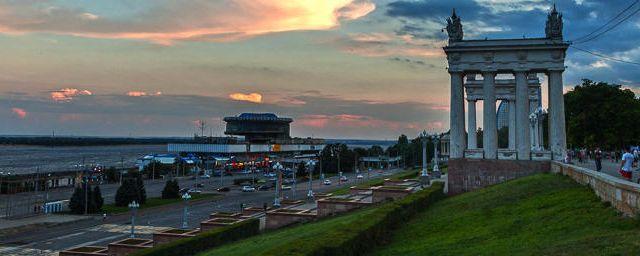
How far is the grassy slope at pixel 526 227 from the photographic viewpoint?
1041cm

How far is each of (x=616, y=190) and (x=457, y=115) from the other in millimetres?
22615

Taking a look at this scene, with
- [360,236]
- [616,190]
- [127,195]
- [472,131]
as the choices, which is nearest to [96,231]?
[127,195]

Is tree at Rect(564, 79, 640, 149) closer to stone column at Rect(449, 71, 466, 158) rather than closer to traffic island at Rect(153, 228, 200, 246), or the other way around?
stone column at Rect(449, 71, 466, 158)

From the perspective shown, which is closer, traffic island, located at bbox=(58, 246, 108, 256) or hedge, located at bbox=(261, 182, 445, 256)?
hedge, located at bbox=(261, 182, 445, 256)

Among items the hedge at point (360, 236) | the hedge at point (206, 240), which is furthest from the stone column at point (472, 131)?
the hedge at point (206, 240)

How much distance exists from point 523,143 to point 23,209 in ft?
170

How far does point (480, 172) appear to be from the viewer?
34156 mm

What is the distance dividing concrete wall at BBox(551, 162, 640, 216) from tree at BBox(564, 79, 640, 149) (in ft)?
166

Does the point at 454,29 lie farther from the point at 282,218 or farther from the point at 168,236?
the point at 168,236

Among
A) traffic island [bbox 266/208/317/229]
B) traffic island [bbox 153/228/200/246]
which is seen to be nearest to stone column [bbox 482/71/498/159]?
traffic island [bbox 266/208/317/229]

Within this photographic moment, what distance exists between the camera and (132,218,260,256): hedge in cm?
1955

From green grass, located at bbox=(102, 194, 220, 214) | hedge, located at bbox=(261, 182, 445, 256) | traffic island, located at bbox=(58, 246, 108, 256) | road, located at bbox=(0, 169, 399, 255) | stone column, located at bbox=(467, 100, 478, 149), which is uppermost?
stone column, located at bbox=(467, 100, 478, 149)

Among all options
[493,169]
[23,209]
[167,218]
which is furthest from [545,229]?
[23,209]

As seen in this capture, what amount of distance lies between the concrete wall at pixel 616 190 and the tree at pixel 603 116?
50.7 m
